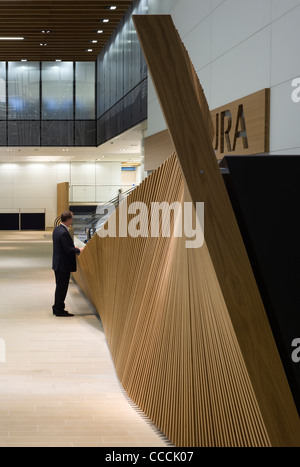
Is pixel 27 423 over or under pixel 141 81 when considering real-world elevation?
under

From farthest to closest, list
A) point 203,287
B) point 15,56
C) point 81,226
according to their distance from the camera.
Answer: point 15,56
point 81,226
point 203,287

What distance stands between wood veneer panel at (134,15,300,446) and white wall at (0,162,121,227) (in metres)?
33.6

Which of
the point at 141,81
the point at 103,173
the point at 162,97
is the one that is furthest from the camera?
the point at 103,173

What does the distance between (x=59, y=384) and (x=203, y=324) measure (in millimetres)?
2502

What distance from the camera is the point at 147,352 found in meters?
4.41

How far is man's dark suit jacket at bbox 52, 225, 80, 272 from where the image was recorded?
900 cm

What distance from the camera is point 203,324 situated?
3.31m

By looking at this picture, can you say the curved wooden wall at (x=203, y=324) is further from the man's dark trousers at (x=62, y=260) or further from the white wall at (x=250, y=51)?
the man's dark trousers at (x=62, y=260)

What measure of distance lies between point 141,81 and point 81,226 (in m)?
5.70

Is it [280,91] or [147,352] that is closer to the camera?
[147,352]

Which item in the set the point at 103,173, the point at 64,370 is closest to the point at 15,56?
the point at 103,173

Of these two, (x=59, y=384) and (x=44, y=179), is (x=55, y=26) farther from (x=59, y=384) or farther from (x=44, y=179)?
(x=59, y=384)
